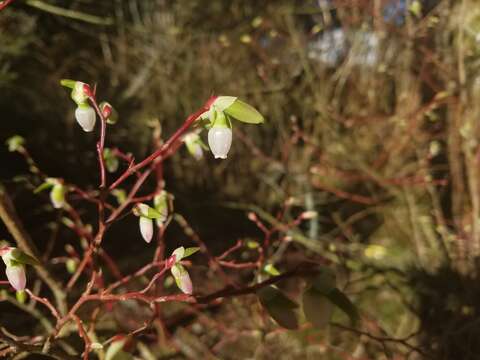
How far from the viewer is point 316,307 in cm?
55

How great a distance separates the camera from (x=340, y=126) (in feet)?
8.71

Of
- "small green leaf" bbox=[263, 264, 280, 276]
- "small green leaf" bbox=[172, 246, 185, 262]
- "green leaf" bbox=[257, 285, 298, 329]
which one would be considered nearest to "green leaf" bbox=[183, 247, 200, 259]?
"small green leaf" bbox=[172, 246, 185, 262]

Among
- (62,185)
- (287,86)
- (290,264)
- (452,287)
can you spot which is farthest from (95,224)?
(452,287)

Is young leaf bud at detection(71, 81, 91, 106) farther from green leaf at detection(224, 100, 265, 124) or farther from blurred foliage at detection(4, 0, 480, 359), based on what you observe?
blurred foliage at detection(4, 0, 480, 359)

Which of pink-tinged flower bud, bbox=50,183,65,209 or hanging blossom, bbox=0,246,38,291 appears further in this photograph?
pink-tinged flower bud, bbox=50,183,65,209

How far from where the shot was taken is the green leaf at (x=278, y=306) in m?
0.54

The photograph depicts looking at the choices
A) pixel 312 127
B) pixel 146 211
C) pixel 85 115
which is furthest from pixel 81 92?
pixel 312 127

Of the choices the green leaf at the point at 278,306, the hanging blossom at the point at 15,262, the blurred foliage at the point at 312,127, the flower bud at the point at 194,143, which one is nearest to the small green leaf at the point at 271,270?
the green leaf at the point at 278,306

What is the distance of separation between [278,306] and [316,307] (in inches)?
1.9

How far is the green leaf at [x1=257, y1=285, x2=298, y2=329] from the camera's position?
0.54 meters

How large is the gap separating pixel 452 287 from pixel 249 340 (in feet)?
2.42

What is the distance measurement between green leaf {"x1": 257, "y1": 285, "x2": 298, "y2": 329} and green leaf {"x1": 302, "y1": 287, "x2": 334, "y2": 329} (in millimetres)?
19

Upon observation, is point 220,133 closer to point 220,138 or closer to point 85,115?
point 220,138

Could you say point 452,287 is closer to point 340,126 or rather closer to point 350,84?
point 340,126
